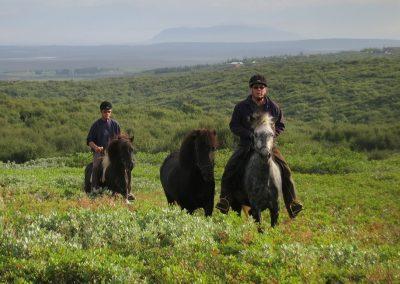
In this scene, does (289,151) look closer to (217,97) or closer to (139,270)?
(139,270)

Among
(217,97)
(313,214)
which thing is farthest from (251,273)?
(217,97)

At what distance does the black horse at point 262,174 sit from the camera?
388 inches

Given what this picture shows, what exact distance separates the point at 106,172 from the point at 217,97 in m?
69.9

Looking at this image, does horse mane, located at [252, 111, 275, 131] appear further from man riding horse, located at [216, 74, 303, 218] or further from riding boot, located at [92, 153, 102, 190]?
riding boot, located at [92, 153, 102, 190]

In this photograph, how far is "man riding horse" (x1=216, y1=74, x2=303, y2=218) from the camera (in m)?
11.0

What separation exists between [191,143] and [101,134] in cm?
391

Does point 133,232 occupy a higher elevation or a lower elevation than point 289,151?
higher

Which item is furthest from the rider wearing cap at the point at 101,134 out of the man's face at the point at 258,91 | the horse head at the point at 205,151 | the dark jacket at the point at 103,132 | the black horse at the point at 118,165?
the man's face at the point at 258,91

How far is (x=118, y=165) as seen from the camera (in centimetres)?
1334

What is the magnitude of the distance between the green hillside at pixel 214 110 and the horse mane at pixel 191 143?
23.4 meters

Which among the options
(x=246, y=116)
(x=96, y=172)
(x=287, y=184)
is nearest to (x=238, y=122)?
(x=246, y=116)

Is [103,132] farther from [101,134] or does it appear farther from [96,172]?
[96,172]

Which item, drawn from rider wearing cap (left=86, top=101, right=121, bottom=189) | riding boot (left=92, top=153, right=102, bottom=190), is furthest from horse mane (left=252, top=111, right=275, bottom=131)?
riding boot (left=92, top=153, right=102, bottom=190)

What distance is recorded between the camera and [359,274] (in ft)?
22.6
